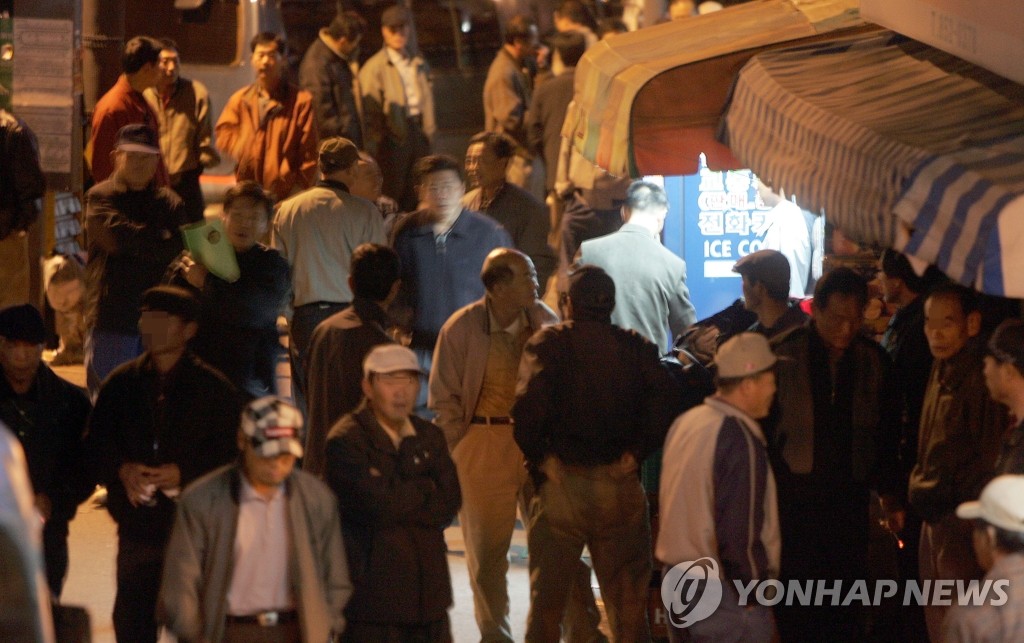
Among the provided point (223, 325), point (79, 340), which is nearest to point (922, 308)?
point (223, 325)

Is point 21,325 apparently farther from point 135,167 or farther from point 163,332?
point 135,167

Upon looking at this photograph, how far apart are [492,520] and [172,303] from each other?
2.06 m

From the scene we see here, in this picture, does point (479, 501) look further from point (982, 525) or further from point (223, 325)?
point (982, 525)

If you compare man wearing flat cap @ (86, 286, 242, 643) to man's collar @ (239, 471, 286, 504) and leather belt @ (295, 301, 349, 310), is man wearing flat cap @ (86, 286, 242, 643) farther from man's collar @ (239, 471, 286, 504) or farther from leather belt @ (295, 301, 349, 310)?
leather belt @ (295, 301, 349, 310)

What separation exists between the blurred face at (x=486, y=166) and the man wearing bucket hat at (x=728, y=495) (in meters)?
4.27

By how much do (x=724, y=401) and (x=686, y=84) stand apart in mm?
2438

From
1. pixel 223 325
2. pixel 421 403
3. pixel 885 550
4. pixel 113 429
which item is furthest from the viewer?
pixel 421 403

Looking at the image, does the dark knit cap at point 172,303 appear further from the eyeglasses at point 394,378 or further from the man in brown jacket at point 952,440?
the man in brown jacket at point 952,440

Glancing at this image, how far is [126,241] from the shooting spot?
1010 centimetres

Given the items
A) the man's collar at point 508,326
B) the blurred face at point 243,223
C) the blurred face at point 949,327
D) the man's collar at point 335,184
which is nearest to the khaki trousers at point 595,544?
the man's collar at point 508,326

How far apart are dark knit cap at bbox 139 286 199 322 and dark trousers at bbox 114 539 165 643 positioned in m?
1.03

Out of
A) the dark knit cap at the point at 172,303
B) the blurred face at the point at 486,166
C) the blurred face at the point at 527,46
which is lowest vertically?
the dark knit cap at the point at 172,303

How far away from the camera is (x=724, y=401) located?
680 centimetres

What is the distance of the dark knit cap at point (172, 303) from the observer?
24.4ft
